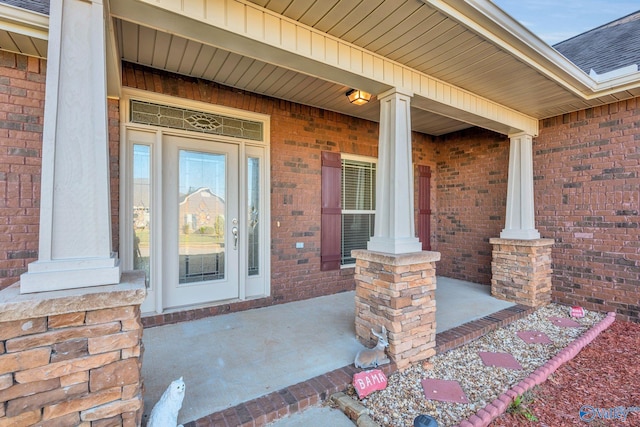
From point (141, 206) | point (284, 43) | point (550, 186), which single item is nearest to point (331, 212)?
point (141, 206)

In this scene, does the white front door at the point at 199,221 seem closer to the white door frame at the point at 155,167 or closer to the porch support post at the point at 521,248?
the white door frame at the point at 155,167

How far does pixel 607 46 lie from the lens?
14.2 ft

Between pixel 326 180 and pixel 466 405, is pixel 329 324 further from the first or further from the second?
pixel 326 180

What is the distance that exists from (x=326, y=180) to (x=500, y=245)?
101 inches

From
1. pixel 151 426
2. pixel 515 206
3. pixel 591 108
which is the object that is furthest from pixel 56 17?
pixel 591 108

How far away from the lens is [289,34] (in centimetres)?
219

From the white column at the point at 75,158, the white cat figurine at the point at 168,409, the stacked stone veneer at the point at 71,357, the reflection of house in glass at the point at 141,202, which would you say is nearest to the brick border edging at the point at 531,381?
the white cat figurine at the point at 168,409

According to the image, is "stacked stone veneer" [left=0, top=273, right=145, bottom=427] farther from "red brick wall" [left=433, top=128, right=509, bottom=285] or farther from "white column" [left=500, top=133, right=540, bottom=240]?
"red brick wall" [left=433, top=128, right=509, bottom=285]

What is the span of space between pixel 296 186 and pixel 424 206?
8.97 ft

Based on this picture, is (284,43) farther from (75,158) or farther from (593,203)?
(593,203)

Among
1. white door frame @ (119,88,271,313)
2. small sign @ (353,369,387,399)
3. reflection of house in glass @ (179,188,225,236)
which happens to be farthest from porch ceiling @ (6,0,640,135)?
small sign @ (353,369,387,399)

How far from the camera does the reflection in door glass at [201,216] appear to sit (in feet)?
11.2

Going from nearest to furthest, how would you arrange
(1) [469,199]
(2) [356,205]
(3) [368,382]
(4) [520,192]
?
(3) [368,382] < (4) [520,192] < (2) [356,205] < (1) [469,199]

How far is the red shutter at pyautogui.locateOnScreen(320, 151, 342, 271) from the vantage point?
4301mm
